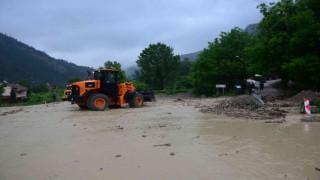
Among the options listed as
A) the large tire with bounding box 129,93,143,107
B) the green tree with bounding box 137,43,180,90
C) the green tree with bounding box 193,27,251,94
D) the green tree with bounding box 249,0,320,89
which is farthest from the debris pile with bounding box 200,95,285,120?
the green tree with bounding box 137,43,180,90

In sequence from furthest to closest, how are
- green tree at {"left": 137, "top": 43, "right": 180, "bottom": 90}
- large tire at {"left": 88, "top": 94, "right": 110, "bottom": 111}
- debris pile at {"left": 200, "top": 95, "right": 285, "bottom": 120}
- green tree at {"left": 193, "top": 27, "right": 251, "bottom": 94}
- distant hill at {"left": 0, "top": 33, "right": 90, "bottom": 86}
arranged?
distant hill at {"left": 0, "top": 33, "right": 90, "bottom": 86} < green tree at {"left": 137, "top": 43, "right": 180, "bottom": 90} < green tree at {"left": 193, "top": 27, "right": 251, "bottom": 94} < large tire at {"left": 88, "top": 94, "right": 110, "bottom": 111} < debris pile at {"left": 200, "top": 95, "right": 285, "bottom": 120}

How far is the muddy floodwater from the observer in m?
5.64

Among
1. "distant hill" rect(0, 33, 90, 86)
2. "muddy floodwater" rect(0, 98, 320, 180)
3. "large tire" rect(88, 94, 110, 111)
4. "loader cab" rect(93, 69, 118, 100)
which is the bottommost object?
"muddy floodwater" rect(0, 98, 320, 180)

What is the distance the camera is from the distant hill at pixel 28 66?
116944mm

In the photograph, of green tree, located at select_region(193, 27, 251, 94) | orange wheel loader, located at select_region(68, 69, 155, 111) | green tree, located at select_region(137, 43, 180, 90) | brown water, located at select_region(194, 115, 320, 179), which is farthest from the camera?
green tree, located at select_region(137, 43, 180, 90)

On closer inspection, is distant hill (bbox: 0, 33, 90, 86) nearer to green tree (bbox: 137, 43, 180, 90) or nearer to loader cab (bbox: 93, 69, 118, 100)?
green tree (bbox: 137, 43, 180, 90)

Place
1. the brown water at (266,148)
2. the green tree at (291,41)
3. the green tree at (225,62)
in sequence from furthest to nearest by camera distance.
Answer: the green tree at (225,62)
the green tree at (291,41)
the brown water at (266,148)

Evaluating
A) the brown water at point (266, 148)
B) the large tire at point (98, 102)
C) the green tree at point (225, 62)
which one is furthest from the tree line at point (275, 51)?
the brown water at point (266, 148)

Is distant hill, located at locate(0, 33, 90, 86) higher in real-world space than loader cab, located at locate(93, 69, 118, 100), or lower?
higher

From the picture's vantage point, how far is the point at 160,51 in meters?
79.4

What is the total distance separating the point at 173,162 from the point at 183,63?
107220 mm

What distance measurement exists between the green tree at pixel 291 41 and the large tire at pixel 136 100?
34.4 feet

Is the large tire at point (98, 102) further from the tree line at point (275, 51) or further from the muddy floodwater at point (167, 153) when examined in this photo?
the tree line at point (275, 51)

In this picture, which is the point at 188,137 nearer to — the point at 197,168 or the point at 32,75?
the point at 197,168
